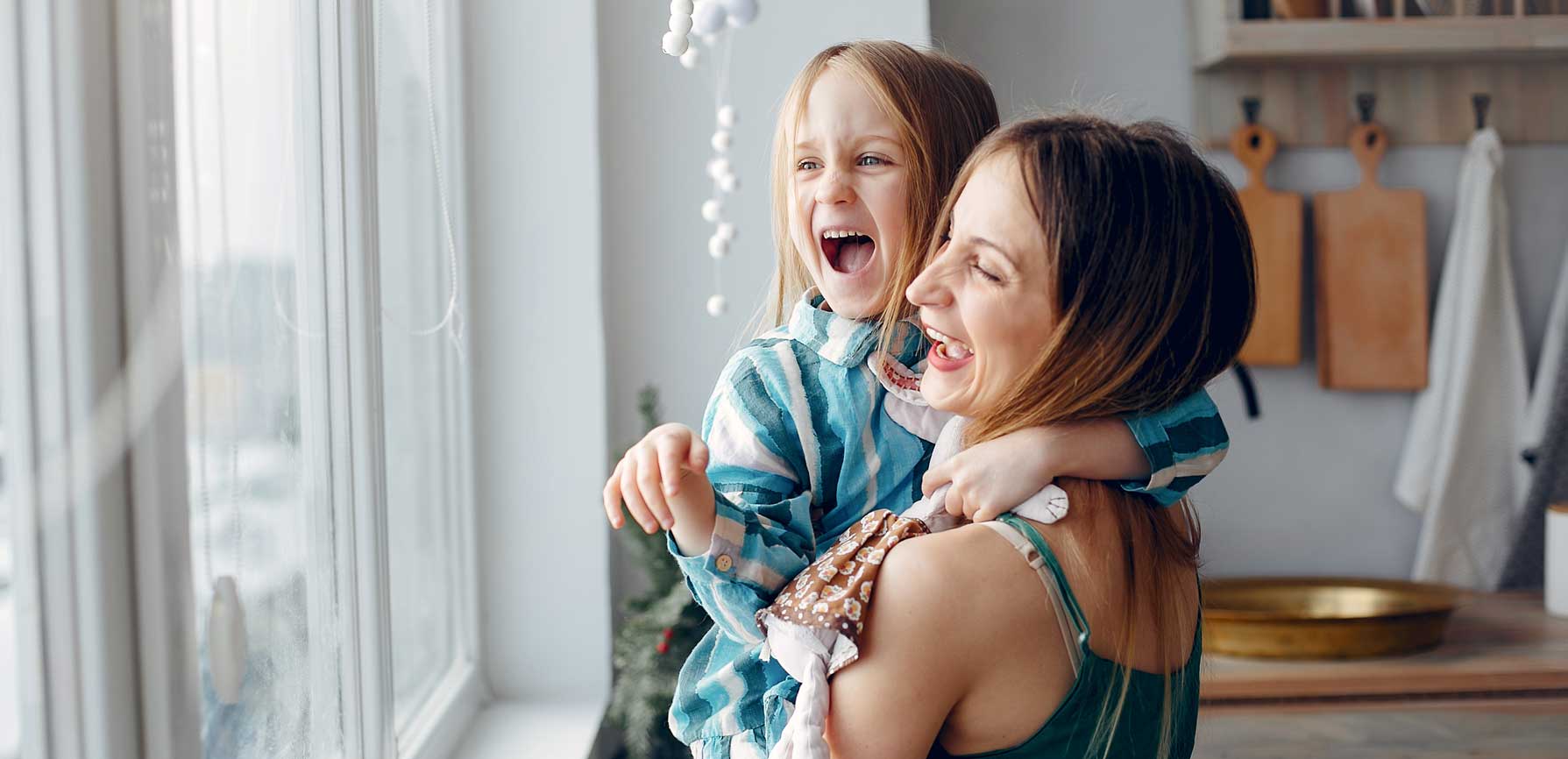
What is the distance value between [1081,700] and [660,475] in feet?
0.99

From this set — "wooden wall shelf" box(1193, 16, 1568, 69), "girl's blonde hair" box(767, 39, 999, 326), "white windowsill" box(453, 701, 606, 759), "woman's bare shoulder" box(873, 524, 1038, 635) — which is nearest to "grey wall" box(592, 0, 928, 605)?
"white windowsill" box(453, 701, 606, 759)

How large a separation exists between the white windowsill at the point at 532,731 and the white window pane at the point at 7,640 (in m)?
1.23

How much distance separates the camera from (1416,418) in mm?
2498

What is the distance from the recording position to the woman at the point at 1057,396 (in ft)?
2.49

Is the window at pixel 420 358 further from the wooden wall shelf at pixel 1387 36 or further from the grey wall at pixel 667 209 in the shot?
the wooden wall shelf at pixel 1387 36

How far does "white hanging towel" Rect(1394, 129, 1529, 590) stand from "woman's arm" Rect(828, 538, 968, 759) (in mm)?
2079

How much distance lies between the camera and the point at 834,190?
1.00 meters

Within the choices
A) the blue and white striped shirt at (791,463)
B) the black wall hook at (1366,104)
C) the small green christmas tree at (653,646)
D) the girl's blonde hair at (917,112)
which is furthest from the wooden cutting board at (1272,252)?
the blue and white striped shirt at (791,463)

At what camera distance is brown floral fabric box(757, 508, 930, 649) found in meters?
0.76

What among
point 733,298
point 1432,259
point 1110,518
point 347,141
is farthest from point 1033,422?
point 1432,259

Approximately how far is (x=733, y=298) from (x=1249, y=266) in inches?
53.7

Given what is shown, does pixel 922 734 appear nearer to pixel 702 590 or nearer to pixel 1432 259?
pixel 702 590

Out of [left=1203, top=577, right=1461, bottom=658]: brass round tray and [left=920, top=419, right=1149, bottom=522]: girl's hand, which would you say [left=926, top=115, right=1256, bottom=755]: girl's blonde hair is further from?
[left=1203, top=577, right=1461, bottom=658]: brass round tray

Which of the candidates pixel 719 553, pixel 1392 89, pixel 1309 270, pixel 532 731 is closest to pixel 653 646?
pixel 532 731
